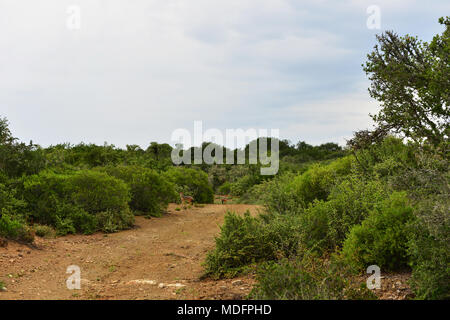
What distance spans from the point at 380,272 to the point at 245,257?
2.66 metres

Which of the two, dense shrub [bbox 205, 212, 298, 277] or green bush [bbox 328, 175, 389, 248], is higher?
green bush [bbox 328, 175, 389, 248]

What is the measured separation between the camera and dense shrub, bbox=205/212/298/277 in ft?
27.4

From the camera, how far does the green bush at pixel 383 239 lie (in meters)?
6.96

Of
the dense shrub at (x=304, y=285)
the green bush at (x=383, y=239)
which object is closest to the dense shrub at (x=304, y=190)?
the green bush at (x=383, y=239)

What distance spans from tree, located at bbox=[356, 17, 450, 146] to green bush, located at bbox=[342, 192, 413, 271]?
310cm

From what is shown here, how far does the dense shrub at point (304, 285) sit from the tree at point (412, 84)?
4946 millimetres

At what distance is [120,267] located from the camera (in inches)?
376

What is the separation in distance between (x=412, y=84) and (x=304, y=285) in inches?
261

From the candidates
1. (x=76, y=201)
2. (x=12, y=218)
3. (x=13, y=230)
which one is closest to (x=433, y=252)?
(x=13, y=230)

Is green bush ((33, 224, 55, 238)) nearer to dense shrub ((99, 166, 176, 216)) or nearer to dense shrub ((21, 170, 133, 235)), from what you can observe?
dense shrub ((21, 170, 133, 235))

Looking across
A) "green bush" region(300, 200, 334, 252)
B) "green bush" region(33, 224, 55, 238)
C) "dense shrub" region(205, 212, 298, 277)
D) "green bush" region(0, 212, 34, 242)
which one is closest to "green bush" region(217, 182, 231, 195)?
"green bush" region(33, 224, 55, 238)

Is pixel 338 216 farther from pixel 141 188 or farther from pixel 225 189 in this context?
pixel 225 189

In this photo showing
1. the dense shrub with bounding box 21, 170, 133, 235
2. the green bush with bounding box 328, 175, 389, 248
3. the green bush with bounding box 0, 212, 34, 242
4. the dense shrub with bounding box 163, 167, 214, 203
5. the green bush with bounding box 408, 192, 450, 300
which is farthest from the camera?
the dense shrub with bounding box 163, 167, 214, 203
